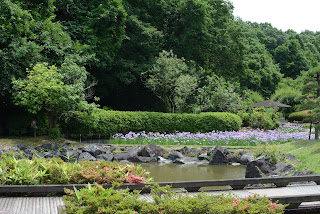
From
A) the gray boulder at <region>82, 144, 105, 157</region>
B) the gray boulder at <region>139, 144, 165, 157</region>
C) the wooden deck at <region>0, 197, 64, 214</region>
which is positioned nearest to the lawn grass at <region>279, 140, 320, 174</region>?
the gray boulder at <region>139, 144, 165, 157</region>

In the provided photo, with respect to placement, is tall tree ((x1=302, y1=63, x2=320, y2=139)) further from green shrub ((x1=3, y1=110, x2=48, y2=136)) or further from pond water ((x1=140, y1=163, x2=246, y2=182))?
green shrub ((x1=3, y1=110, x2=48, y2=136))

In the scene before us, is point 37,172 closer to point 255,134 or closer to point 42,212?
point 42,212

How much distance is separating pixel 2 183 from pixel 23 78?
36.3 ft

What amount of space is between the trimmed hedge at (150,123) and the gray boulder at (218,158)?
666cm

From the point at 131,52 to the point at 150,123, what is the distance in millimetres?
7459

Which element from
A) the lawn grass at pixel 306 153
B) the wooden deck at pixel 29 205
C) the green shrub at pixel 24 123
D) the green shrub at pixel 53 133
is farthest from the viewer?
the green shrub at pixel 24 123

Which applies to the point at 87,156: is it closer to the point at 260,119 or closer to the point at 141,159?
the point at 141,159

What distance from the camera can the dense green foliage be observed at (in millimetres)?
16516

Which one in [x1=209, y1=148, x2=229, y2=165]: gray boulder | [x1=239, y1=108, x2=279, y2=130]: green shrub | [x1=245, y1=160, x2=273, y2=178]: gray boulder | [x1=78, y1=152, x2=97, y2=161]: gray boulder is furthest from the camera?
[x1=239, y1=108, x2=279, y2=130]: green shrub

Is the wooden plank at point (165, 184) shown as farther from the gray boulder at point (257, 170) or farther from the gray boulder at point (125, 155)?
the gray boulder at point (125, 155)

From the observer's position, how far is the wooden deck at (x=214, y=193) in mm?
5352

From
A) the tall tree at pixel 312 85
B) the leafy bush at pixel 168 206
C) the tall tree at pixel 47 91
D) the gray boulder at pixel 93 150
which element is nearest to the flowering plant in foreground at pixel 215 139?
the tall tree at pixel 312 85

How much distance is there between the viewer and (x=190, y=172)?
12.1 meters

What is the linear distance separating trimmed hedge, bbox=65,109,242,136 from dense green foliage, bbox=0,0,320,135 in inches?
55.9
